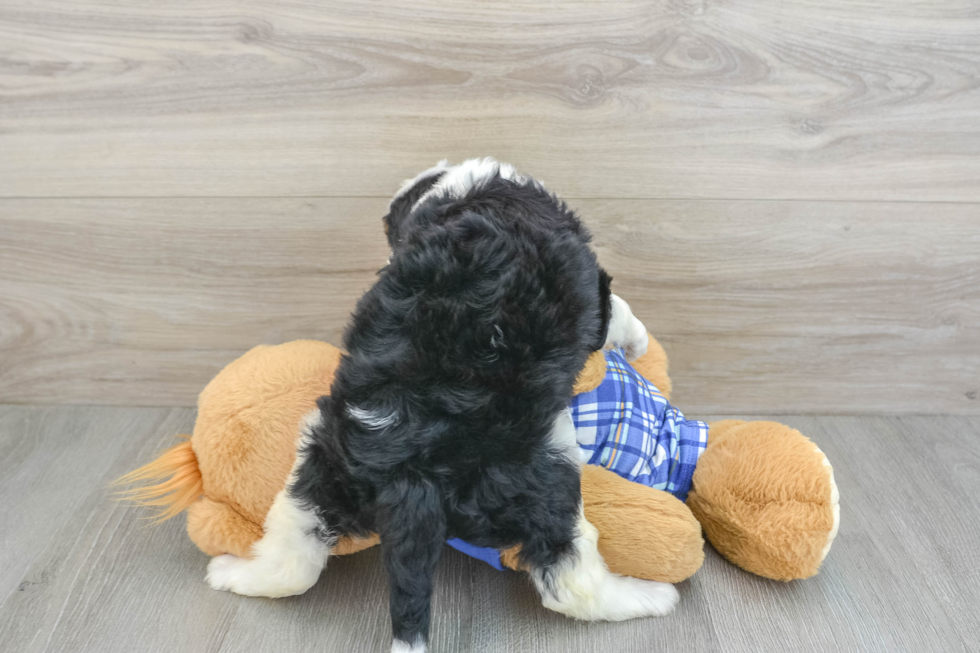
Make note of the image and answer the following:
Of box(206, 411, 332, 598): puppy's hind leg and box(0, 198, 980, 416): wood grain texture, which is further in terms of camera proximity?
box(0, 198, 980, 416): wood grain texture

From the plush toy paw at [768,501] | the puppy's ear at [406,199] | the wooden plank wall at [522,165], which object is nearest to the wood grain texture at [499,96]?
the wooden plank wall at [522,165]

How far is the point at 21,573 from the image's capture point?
2.94ft

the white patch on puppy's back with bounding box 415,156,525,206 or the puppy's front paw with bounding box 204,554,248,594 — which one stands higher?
the white patch on puppy's back with bounding box 415,156,525,206

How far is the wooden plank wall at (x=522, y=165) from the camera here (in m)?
0.99

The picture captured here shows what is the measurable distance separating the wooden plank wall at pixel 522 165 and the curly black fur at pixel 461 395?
40 centimetres

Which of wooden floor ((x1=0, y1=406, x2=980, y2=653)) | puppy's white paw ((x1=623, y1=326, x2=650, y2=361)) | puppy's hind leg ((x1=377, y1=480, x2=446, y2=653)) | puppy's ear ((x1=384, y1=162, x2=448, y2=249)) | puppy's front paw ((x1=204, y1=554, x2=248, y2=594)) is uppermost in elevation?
puppy's ear ((x1=384, y1=162, x2=448, y2=249))

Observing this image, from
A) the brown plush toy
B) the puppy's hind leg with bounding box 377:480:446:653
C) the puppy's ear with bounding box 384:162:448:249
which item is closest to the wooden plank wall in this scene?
the puppy's ear with bounding box 384:162:448:249

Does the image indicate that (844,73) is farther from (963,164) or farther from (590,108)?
(590,108)

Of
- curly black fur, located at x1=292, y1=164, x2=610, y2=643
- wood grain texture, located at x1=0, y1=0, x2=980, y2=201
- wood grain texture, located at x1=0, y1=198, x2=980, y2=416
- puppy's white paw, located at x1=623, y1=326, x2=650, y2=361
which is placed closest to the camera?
curly black fur, located at x1=292, y1=164, x2=610, y2=643

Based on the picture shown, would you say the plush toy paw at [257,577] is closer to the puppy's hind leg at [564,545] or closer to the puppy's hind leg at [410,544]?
the puppy's hind leg at [410,544]

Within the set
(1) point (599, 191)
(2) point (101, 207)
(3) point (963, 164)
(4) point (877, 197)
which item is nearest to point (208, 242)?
(2) point (101, 207)

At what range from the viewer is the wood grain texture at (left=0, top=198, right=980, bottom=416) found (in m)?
1.10

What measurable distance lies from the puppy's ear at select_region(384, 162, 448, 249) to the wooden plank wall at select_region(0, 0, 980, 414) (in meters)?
0.19

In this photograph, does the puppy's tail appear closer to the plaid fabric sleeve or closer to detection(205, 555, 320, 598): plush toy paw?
detection(205, 555, 320, 598): plush toy paw
